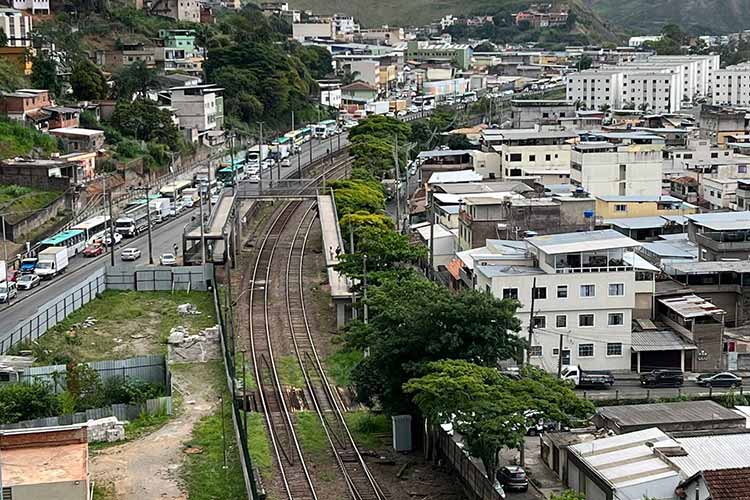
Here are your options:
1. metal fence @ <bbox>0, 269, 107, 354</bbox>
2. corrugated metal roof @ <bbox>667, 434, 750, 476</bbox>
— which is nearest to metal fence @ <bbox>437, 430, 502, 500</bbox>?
corrugated metal roof @ <bbox>667, 434, 750, 476</bbox>

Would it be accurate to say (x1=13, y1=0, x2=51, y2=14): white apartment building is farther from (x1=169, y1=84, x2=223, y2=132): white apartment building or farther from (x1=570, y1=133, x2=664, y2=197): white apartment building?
(x1=570, y1=133, x2=664, y2=197): white apartment building

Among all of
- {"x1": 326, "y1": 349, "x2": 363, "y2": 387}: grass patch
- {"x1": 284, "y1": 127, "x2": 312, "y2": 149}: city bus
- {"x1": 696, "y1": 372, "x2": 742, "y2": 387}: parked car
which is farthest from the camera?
{"x1": 284, "y1": 127, "x2": 312, "y2": 149}: city bus

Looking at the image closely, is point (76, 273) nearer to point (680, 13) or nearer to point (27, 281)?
point (27, 281)

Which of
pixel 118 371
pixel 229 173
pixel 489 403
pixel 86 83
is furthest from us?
pixel 86 83

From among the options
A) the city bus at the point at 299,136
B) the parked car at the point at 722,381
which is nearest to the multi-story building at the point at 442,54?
the city bus at the point at 299,136


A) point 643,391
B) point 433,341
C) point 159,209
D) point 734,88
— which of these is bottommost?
point 643,391

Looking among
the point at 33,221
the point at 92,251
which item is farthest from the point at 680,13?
the point at 92,251

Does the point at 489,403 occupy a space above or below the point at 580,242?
below
